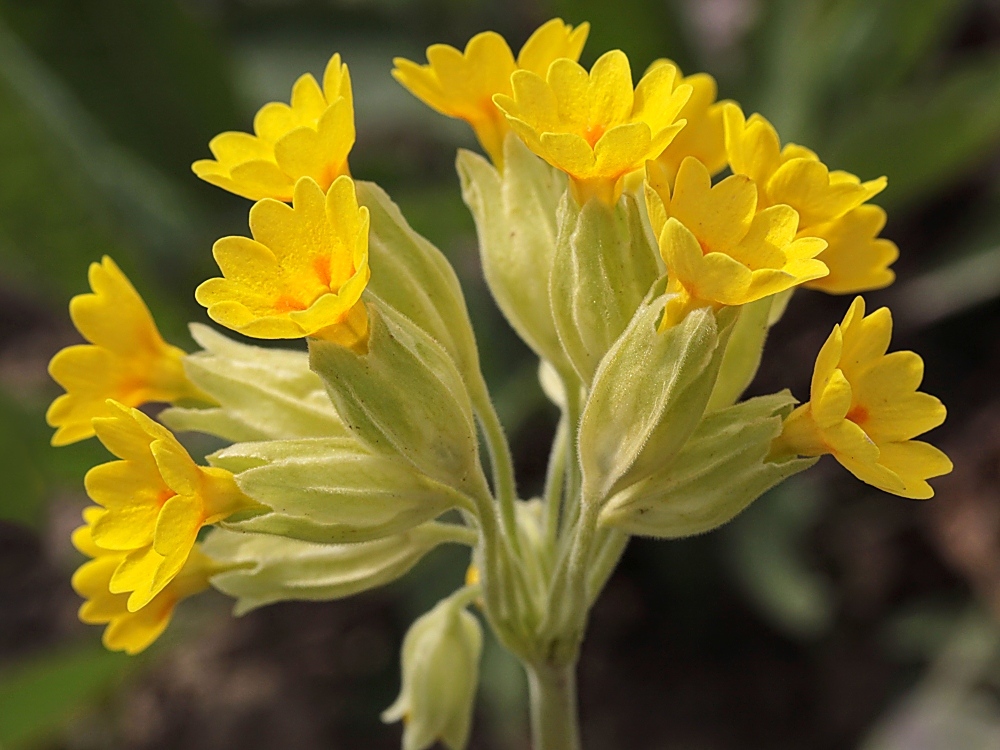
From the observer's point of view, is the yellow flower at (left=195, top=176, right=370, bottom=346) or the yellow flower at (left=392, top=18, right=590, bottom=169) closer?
the yellow flower at (left=195, top=176, right=370, bottom=346)

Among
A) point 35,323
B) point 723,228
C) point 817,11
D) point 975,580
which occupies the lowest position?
point 975,580

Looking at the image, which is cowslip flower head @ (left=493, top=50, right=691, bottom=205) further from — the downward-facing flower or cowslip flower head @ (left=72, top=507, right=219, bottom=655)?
cowslip flower head @ (left=72, top=507, right=219, bottom=655)

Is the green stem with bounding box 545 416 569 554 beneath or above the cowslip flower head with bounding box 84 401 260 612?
beneath

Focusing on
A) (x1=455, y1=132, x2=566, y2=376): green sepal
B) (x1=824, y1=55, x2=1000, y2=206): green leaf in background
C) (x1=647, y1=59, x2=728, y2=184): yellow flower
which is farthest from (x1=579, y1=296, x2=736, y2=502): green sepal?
(x1=824, y1=55, x2=1000, y2=206): green leaf in background

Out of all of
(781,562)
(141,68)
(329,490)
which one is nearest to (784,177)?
(329,490)

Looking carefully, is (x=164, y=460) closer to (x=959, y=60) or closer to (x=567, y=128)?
(x=567, y=128)

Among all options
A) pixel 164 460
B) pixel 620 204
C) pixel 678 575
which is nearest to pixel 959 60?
pixel 678 575
